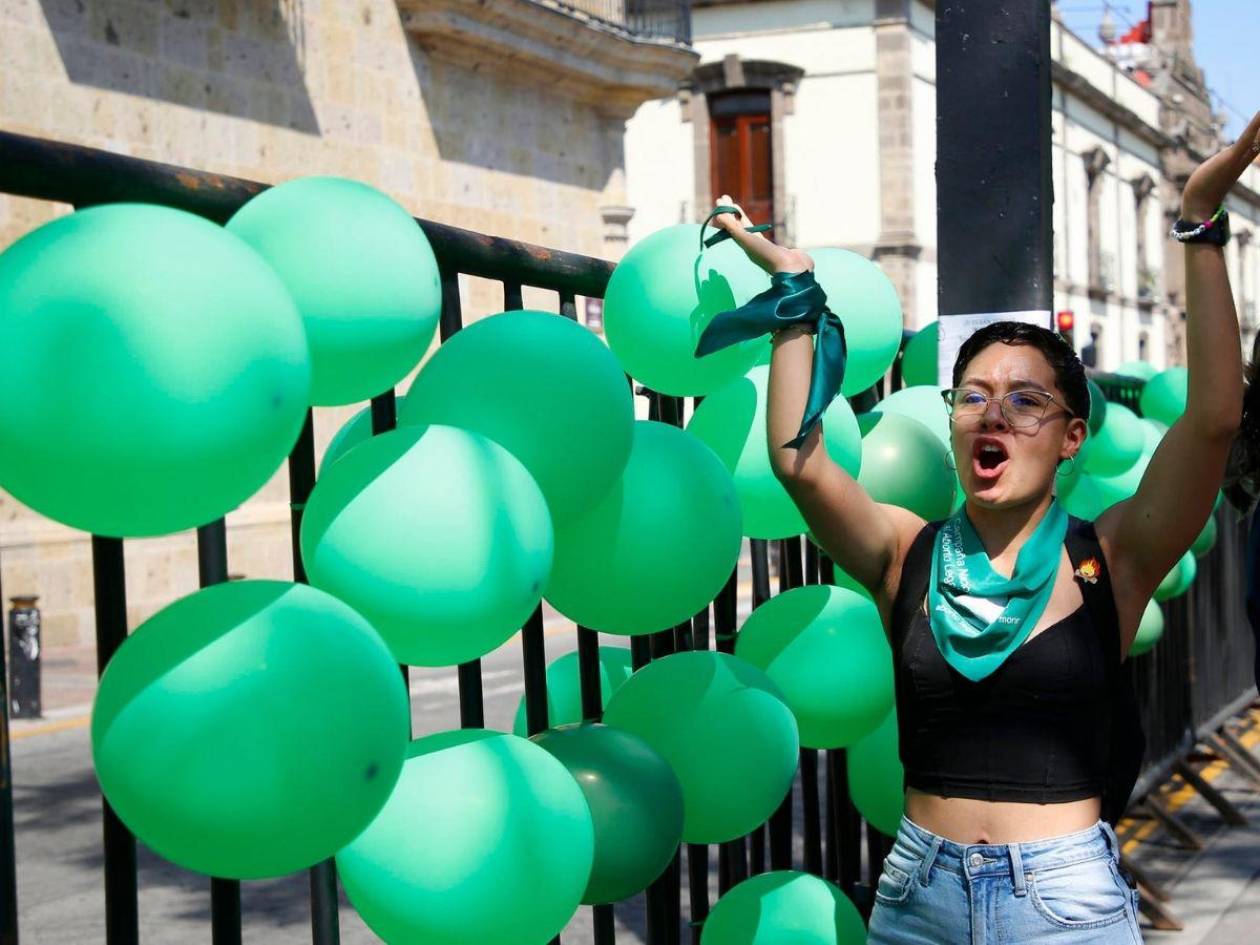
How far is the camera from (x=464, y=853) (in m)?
2.29

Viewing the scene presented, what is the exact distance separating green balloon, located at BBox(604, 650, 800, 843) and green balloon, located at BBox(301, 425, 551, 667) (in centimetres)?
74

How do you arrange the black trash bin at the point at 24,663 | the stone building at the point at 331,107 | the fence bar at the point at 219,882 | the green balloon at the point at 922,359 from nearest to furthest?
the fence bar at the point at 219,882 → the green balloon at the point at 922,359 → the black trash bin at the point at 24,663 → the stone building at the point at 331,107

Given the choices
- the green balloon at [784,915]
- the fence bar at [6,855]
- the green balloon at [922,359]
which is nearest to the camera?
the fence bar at [6,855]

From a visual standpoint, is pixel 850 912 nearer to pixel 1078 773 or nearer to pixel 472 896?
pixel 1078 773

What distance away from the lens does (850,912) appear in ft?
10.9

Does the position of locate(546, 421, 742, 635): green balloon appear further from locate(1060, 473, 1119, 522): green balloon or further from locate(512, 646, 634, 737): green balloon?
locate(1060, 473, 1119, 522): green balloon

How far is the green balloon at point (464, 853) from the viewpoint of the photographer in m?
2.28

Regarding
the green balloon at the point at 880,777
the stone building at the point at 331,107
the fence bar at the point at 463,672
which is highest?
the stone building at the point at 331,107

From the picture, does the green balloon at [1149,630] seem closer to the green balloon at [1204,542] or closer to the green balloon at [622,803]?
the green balloon at [1204,542]

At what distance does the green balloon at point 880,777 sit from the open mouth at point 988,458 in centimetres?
101

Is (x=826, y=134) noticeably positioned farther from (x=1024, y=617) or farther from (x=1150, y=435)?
(x=1024, y=617)

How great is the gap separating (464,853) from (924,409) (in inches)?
78.1

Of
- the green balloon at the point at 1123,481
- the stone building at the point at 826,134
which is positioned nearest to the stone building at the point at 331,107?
the green balloon at the point at 1123,481

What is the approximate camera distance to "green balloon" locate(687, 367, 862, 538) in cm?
323
